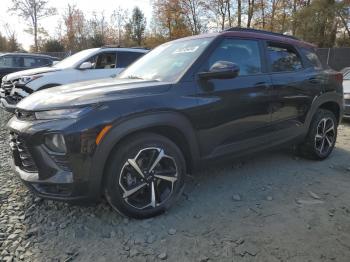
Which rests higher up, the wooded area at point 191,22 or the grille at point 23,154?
the wooded area at point 191,22

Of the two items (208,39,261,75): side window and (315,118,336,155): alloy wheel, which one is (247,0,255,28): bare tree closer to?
(315,118,336,155): alloy wheel

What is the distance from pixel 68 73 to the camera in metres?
7.39

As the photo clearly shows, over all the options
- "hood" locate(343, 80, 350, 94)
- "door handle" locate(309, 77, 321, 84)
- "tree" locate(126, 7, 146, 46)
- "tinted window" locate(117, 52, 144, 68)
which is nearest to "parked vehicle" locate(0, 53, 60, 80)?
"tinted window" locate(117, 52, 144, 68)

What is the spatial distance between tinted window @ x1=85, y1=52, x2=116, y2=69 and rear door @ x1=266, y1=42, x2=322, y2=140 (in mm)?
4874

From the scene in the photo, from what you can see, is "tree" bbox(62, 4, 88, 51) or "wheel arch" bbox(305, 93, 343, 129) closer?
"wheel arch" bbox(305, 93, 343, 129)

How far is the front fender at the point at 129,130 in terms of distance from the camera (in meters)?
2.74

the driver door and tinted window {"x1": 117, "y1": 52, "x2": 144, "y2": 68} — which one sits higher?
tinted window {"x1": 117, "y1": 52, "x2": 144, "y2": 68}

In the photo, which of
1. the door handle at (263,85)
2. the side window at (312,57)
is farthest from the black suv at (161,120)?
the side window at (312,57)

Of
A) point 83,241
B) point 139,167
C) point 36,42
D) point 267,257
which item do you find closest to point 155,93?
point 139,167

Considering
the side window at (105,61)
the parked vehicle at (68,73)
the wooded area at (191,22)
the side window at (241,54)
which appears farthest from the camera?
the wooded area at (191,22)

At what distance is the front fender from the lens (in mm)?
2740

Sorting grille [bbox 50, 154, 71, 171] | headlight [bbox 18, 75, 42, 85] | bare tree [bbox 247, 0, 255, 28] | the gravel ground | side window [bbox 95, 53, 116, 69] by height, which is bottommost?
the gravel ground

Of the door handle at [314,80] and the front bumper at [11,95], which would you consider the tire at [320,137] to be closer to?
the door handle at [314,80]

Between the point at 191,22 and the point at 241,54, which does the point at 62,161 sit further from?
the point at 191,22
